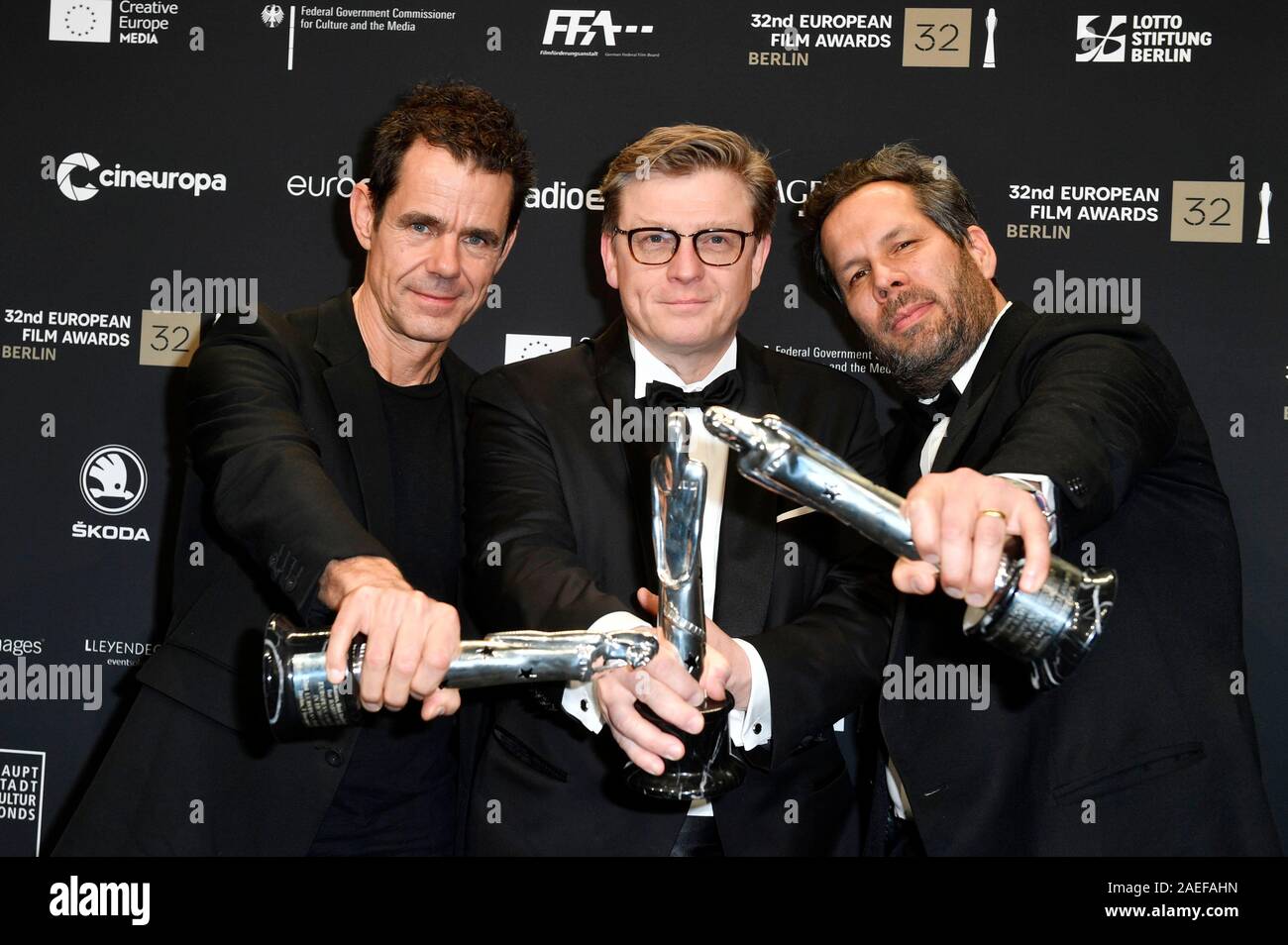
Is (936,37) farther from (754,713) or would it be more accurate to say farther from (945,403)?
(754,713)

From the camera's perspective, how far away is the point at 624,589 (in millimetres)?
2277

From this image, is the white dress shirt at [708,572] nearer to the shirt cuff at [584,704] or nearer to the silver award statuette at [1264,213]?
the shirt cuff at [584,704]

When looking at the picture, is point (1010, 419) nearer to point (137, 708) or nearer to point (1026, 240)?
point (1026, 240)

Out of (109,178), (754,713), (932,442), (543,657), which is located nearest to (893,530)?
(543,657)

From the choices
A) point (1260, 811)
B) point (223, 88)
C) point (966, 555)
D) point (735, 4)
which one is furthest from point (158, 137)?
point (1260, 811)

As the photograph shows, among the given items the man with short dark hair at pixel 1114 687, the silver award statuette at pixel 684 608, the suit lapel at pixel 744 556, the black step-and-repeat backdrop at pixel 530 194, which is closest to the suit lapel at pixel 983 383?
the man with short dark hair at pixel 1114 687

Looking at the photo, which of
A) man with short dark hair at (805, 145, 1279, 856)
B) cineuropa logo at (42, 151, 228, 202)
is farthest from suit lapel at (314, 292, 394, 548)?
man with short dark hair at (805, 145, 1279, 856)

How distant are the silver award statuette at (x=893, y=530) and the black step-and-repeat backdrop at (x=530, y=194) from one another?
5.91 feet

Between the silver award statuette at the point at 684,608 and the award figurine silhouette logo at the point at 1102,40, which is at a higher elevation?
the award figurine silhouette logo at the point at 1102,40

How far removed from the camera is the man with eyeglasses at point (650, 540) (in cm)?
209

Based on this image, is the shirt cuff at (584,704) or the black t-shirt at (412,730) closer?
the shirt cuff at (584,704)

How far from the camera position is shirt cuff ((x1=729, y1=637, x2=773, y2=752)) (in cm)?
202

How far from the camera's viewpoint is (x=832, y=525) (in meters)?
2.43

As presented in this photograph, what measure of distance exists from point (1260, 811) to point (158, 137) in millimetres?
3116
